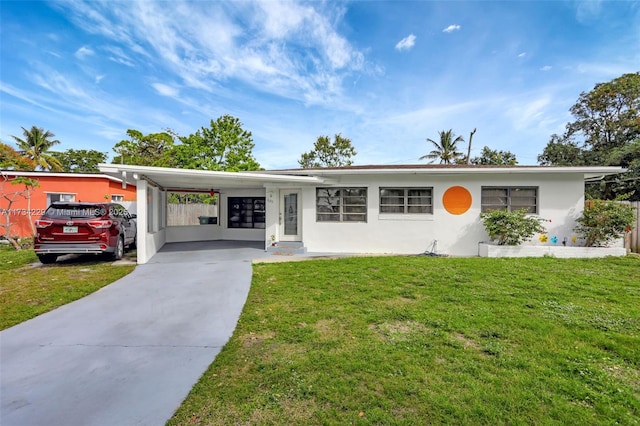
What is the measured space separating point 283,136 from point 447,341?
1837 centimetres

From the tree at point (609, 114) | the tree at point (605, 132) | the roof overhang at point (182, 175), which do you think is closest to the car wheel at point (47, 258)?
the roof overhang at point (182, 175)

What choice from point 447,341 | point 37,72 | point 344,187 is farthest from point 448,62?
point 37,72

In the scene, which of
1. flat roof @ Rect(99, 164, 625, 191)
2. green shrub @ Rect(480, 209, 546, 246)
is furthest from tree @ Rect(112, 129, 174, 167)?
green shrub @ Rect(480, 209, 546, 246)

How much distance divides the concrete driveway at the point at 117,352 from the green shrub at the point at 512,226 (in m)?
7.42

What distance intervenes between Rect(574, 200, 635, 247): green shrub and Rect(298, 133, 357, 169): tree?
74.4ft

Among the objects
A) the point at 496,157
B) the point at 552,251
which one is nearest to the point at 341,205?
the point at 552,251

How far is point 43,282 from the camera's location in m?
5.80

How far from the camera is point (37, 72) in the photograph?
990 centimetres

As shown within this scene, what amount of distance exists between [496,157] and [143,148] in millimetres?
35834

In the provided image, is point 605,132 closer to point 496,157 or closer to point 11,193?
point 496,157

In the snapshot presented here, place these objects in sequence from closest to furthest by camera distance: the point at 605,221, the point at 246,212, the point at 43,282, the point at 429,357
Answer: the point at 429,357 < the point at 43,282 < the point at 605,221 < the point at 246,212

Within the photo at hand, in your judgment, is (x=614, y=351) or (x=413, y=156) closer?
(x=614, y=351)

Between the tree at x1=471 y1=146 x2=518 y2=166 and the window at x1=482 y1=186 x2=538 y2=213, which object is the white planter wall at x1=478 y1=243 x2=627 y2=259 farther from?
the tree at x1=471 y1=146 x2=518 y2=166

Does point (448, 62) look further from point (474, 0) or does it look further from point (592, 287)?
point (592, 287)
